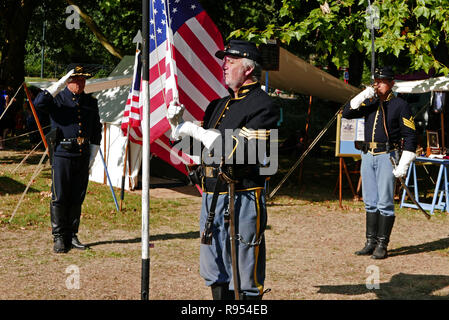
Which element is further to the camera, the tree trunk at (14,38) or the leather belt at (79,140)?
the tree trunk at (14,38)

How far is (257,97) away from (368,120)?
3736mm

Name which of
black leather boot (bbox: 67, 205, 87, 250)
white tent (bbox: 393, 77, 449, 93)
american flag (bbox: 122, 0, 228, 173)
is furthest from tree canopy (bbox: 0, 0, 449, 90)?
american flag (bbox: 122, 0, 228, 173)

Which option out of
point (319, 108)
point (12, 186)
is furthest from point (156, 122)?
point (319, 108)

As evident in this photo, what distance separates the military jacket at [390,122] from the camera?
7.43 meters

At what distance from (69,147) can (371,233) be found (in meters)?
4.01

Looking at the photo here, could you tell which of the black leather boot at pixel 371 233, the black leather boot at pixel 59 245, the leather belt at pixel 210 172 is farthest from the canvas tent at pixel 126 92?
the leather belt at pixel 210 172

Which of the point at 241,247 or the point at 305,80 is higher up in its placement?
the point at 305,80

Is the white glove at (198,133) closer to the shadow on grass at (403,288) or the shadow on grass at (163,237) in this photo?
the shadow on grass at (403,288)

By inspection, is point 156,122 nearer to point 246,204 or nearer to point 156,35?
point 156,35

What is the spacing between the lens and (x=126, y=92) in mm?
13992

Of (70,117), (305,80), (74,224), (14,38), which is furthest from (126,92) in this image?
(14,38)

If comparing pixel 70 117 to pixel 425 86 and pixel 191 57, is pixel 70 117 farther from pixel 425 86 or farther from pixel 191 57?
pixel 425 86

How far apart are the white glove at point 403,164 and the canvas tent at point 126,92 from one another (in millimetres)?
4480

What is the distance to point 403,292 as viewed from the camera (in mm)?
6254
